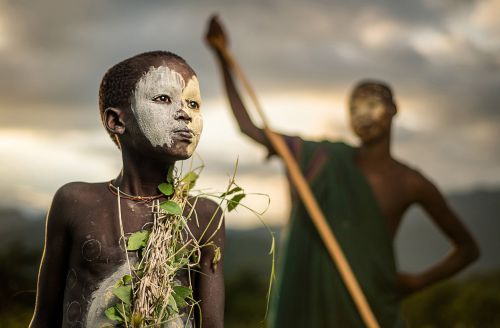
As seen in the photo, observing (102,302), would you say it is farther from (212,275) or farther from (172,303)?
(212,275)

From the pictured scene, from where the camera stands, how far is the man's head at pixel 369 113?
450 cm

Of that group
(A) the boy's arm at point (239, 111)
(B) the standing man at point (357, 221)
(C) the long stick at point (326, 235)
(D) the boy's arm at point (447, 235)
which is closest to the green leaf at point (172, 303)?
(C) the long stick at point (326, 235)

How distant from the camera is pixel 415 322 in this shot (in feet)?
28.2

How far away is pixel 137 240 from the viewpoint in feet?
6.29

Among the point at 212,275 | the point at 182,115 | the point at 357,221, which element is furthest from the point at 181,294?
the point at 357,221

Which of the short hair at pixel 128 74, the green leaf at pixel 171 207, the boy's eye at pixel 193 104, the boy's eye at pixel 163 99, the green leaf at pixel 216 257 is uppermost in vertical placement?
the short hair at pixel 128 74

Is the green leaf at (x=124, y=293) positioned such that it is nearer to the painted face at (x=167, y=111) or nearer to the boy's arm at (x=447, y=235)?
the painted face at (x=167, y=111)

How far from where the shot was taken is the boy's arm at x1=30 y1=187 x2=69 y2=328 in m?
1.99

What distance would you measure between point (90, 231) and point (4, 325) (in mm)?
4073

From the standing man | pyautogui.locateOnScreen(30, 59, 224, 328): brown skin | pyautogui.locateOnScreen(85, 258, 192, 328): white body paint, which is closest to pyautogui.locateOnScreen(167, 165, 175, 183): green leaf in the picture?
pyautogui.locateOnScreen(30, 59, 224, 328): brown skin

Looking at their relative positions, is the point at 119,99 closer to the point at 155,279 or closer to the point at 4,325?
the point at 155,279

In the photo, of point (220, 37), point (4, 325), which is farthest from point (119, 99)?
point (4, 325)

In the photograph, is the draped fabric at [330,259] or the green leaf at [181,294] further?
the draped fabric at [330,259]

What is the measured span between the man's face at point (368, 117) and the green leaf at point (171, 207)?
2673mm
